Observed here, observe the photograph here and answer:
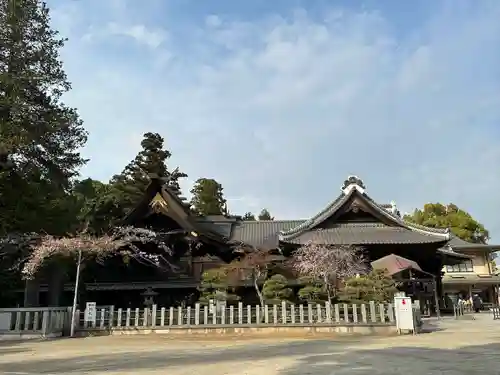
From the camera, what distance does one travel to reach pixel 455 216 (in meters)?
53.7

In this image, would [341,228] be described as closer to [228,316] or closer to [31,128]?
[228,316]

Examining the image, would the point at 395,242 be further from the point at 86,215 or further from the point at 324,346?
the point at 86,215

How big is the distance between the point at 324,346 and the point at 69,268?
50.7 ft

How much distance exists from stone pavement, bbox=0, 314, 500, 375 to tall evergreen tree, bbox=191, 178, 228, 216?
4449 centimetres

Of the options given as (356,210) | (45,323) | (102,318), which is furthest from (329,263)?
(45,323)

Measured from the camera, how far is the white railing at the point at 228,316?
56.6 ft

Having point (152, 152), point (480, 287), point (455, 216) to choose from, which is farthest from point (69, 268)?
point (455, 216)

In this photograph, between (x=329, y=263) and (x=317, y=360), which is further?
(x=329, y=263)

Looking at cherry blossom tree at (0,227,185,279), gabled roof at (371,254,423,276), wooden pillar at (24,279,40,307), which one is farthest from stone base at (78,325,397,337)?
gabled roof at (371,254,423,276)

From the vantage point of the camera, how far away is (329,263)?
20.9 meters

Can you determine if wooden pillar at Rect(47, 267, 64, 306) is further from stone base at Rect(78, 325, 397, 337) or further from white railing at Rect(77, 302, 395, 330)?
stone base at Rect(78, 325, 397, 337)

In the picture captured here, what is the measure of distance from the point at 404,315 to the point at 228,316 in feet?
21.3

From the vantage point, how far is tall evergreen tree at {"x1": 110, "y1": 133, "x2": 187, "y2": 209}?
1758 inches

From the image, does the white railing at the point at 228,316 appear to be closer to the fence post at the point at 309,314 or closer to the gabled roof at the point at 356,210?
the fence post at the point at 309,314
